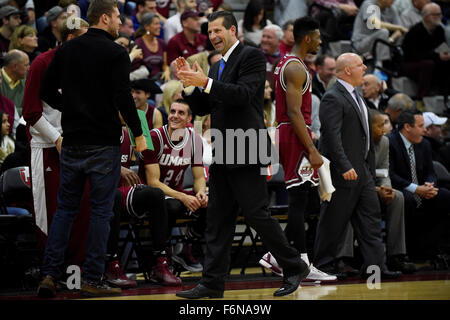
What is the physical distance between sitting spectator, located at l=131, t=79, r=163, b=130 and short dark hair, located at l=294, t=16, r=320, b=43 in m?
1.98

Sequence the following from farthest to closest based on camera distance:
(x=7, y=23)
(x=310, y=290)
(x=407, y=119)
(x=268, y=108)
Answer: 1. (x=7, y=23)
2. (x=268, y=108)
3. (x=407, y=119)
4. (x=310, y=290)

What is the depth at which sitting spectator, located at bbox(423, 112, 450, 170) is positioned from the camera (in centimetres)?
971

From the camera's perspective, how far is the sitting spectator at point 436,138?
9.71 metres

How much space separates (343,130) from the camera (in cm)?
695

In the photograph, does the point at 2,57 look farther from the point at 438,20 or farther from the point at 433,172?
the point at 438,20

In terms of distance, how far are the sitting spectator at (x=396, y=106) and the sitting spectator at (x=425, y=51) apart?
93.1 inches

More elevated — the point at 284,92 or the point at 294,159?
the point at 284,92

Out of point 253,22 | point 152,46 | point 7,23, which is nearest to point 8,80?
point 7,23

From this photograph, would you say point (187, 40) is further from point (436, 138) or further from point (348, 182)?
point (348, 182)

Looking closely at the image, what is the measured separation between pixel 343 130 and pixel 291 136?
682mm

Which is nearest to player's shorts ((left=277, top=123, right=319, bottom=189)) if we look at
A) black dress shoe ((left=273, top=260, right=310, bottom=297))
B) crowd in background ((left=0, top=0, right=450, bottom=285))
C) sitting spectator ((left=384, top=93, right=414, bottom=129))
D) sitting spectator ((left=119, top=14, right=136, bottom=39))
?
black dress shoe ((left=273, top=260, right=310, bottom=297))

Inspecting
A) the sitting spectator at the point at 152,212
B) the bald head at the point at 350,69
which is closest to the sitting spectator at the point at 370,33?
the bald head at the point at 350,69

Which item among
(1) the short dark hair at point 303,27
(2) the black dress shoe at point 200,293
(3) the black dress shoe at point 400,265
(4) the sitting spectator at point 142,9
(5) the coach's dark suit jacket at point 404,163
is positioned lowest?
(3) the black dress shoe at point 400,265

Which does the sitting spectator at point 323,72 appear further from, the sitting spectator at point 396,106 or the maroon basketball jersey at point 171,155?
the maroon basketball jersey at point 171,155
